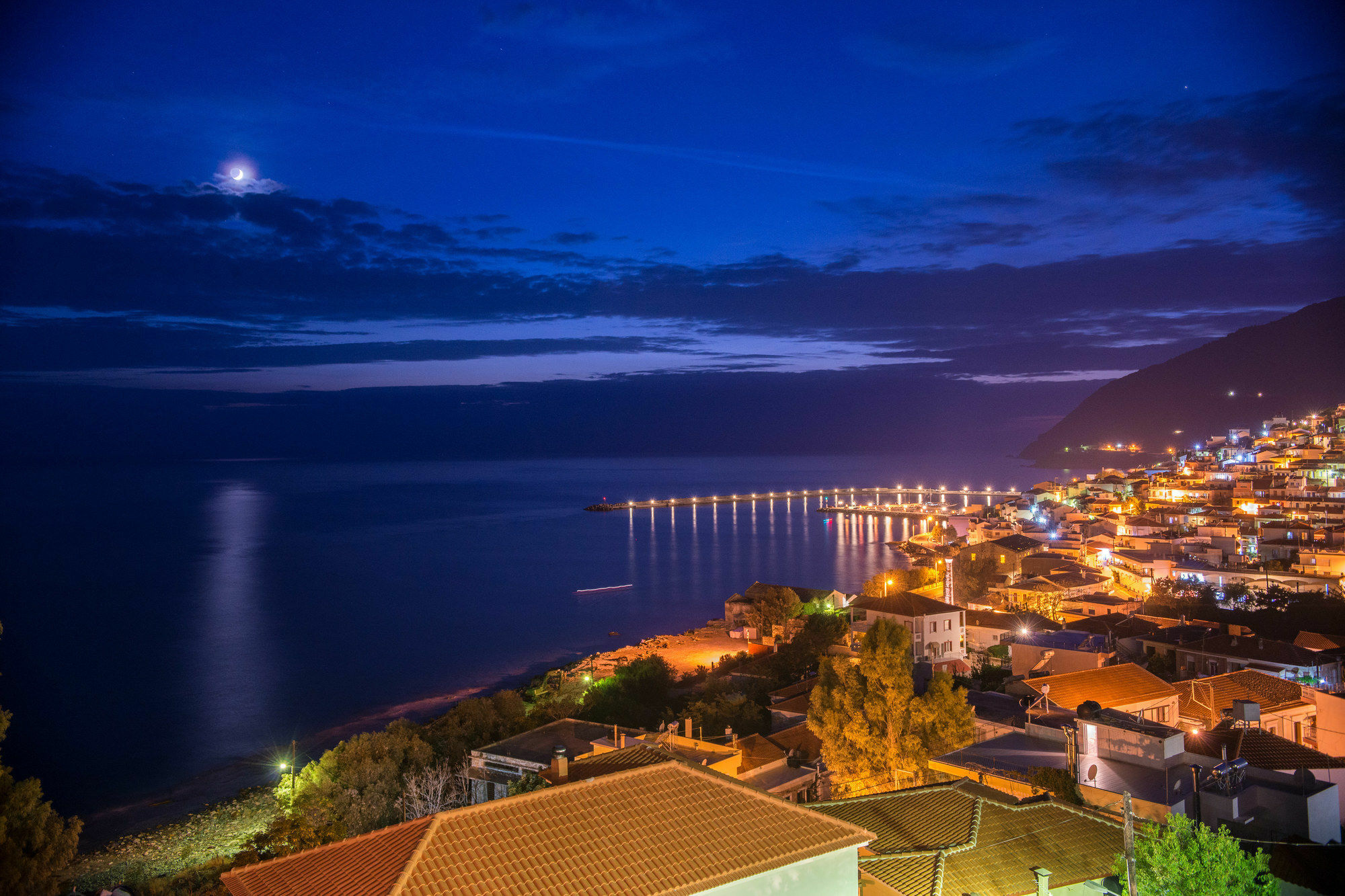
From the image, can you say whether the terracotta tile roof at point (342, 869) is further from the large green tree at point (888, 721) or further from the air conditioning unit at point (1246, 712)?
the air conditioning unit at point (1246, 712)

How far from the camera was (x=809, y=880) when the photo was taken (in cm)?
462

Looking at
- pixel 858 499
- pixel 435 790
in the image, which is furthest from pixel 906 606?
pixel 858 499

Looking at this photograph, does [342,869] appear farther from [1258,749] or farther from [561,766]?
[1258,749]

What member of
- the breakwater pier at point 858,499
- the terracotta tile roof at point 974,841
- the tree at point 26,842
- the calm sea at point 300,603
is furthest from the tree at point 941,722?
the breakwater pier at point 858,499

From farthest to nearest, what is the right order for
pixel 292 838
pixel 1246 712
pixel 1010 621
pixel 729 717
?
1. pixel 1010 621
2. pixel 729 717
3. pixel 1246 712
4. pixel 292 838

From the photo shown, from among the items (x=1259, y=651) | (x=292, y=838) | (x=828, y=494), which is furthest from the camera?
(x=828, y=494)

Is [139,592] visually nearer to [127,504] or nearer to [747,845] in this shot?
[747,845]

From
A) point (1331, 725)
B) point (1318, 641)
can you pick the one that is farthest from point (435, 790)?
point (1318, 641)

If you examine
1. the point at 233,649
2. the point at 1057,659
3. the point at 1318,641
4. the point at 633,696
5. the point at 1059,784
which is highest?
the point at 1059,784

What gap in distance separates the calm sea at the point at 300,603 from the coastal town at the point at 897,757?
5.34 metres

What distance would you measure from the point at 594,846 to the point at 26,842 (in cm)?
742

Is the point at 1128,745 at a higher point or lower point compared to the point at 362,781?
higher

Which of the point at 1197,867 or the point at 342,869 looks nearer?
the point at 342,869

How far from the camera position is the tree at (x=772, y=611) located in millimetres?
25109
